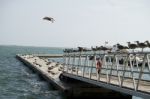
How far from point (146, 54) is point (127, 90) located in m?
1.99

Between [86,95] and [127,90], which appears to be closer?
[127,90]

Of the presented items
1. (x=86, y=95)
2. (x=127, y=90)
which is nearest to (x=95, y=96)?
(x=86, y=95)

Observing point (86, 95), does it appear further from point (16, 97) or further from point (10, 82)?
point (10, 82)

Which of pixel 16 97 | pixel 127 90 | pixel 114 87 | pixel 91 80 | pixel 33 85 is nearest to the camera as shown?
pixel 127 90

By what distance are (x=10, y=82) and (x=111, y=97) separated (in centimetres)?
1278

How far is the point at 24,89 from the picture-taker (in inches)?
1052

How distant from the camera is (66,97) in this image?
21609mm

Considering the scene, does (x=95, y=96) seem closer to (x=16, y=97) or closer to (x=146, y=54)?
(x=16, y=97)

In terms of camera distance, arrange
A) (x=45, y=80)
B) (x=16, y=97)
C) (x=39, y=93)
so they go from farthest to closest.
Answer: (x=45, y=80), (x=39, y=93), (x=16, y=97)

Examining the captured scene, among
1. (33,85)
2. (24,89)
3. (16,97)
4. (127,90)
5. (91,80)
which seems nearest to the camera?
(127,90)

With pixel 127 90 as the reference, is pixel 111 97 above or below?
below

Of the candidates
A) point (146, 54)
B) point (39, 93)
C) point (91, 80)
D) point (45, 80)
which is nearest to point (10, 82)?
point (45, 80)

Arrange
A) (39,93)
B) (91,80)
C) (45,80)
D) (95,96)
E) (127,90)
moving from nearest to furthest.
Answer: (127,90)
(91,80)
(95,96)
(39,93)
(45,80)

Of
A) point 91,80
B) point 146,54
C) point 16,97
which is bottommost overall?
point 16,97
